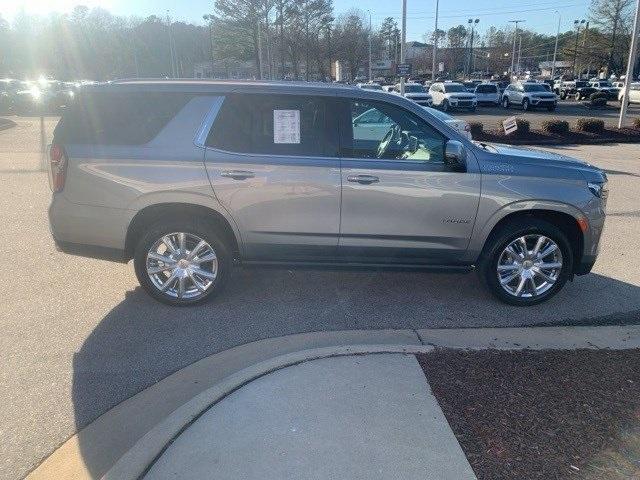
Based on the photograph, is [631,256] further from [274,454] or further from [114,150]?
[114,150]

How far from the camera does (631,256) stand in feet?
20.2

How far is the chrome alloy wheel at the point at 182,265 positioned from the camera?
4602 mm

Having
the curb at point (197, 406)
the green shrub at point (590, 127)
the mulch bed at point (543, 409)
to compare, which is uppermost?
the green shrub at point (590, 127)

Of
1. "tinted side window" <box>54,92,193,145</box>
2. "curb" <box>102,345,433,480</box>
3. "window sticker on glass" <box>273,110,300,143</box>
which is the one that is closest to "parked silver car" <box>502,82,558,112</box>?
"window sticker on glass" <box>273,110,300,143</box>

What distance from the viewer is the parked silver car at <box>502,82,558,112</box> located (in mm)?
33250

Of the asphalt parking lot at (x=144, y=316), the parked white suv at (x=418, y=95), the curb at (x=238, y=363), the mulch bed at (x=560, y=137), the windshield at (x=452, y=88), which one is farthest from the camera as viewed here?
the windshield at (x=452, y=88)

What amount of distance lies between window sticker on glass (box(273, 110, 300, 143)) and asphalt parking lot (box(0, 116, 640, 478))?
4.31ft

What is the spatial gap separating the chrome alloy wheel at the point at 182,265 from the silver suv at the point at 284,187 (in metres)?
0.01

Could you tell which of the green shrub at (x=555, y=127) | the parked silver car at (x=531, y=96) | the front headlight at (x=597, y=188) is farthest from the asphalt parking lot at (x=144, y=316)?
the parked silver car at (x=531, y=96)

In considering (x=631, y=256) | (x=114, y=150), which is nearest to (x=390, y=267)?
(x=114, y=150)

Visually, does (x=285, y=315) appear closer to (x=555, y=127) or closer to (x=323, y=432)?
(x=323, y=432)

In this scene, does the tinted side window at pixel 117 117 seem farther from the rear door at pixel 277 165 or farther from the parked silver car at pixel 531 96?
the parked silver car at pixel 531 96

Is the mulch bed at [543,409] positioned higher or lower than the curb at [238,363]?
higher

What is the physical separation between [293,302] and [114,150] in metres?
2.06
